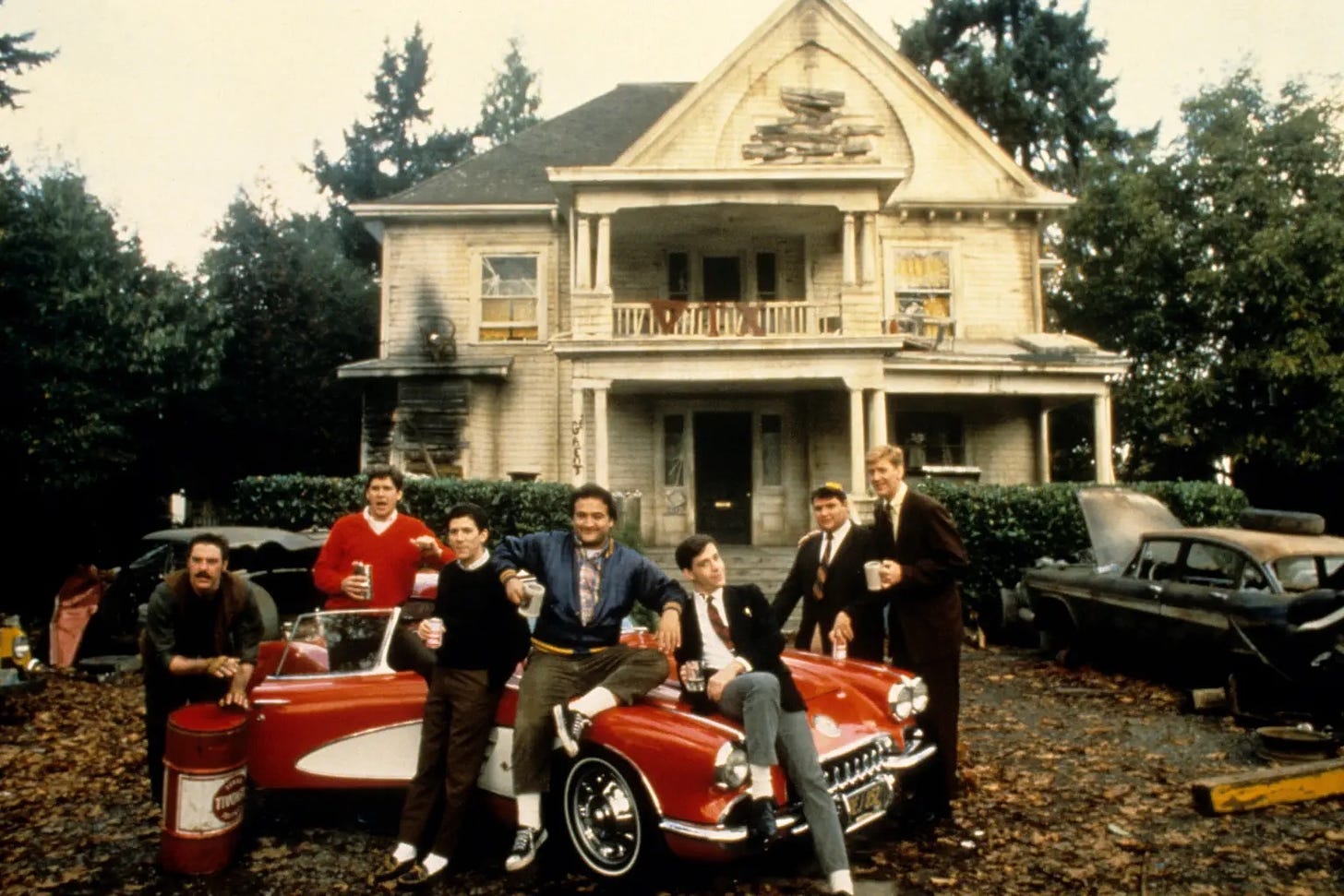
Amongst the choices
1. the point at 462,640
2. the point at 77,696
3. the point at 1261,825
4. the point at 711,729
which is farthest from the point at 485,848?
the point at 77,696

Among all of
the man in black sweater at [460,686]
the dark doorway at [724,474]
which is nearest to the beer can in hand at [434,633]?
the man in black sweater at [460,686]

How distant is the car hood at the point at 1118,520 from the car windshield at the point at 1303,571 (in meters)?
1.80

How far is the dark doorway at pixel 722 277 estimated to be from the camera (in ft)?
59.9

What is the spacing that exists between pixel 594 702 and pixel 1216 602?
225 inches

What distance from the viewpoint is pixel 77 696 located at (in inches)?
370

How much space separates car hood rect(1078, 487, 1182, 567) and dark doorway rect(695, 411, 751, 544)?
8130mm

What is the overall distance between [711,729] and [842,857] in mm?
742

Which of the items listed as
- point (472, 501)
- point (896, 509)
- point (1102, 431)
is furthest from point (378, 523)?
point (1102, 431)

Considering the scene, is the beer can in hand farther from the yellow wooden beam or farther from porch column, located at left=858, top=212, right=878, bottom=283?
porch column, located at left=858, top=212, right=878, bottom=283

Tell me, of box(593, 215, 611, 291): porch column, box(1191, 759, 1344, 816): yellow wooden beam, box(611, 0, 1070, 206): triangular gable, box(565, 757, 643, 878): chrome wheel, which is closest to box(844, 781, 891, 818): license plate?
box(565, 757, 643, 878): chrome wheel

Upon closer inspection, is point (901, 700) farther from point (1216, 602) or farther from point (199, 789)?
point (1216, 602)

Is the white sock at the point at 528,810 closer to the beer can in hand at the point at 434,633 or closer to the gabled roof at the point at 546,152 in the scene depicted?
the beer can in hand at the point at 434,633

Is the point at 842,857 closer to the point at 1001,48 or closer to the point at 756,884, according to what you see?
the point at 756,884

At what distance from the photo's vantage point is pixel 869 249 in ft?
52.5
